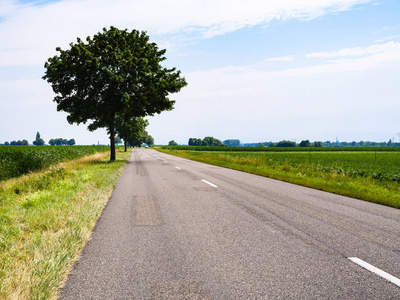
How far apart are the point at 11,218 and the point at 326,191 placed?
9.34 meters

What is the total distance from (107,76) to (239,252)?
867 inches

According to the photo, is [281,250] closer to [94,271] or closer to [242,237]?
[242,237]

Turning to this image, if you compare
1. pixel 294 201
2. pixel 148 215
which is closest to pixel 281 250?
pixel 148 215

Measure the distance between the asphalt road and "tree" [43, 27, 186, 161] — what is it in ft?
60.9

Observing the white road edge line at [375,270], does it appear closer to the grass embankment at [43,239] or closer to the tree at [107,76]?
the grass embankment at [43,239]

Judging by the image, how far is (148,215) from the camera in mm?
6238

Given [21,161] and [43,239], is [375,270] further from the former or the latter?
[21,161]

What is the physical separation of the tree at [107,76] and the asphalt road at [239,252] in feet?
60.9

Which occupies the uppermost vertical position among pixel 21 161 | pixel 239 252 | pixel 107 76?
pixel 107 76

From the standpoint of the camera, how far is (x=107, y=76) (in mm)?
23031

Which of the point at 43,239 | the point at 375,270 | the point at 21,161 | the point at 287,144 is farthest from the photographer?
the point at 287,144

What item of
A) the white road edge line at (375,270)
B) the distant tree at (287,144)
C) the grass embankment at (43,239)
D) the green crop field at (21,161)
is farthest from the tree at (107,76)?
the distant tree at (287,144)

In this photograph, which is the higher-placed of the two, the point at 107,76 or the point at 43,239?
the point at 107,76

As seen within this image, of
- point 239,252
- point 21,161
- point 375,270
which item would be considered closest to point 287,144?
point 21,161
